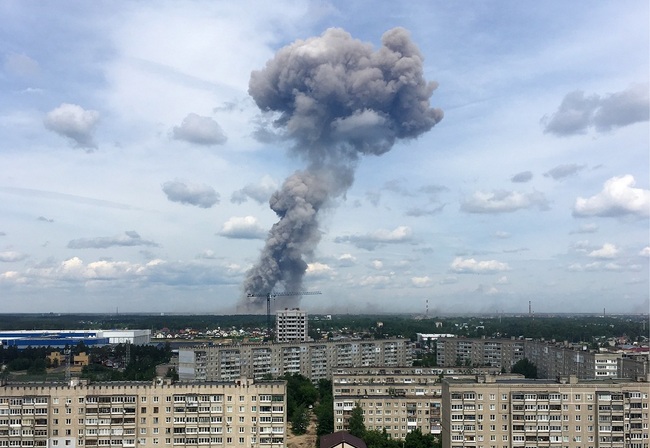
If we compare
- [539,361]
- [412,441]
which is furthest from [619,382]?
[539,361]

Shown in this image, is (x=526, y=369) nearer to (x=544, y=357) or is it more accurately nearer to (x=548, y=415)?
(x=544, y=357)

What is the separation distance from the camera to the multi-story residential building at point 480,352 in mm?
60812

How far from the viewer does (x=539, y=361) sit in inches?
2170

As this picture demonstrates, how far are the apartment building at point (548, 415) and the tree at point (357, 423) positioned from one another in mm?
6920

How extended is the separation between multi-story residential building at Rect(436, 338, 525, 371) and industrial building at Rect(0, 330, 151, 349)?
45.0 m

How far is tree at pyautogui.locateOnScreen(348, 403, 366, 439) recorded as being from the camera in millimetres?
30500

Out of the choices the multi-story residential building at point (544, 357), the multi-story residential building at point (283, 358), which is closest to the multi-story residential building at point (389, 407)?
the multi-story residential building at point (544, 357)

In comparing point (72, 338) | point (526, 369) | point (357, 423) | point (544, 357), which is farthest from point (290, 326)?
point (357, 423)

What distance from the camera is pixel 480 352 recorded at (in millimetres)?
63812

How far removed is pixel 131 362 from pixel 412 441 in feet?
130

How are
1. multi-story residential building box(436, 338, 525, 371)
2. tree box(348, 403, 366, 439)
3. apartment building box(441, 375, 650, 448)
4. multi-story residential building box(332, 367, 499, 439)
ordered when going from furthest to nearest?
multi-story residential building box(436, 338, 525, 371) → multi-story residential building box(332, 367, 499, 439) → tree box(348, 403, 366, 439) → apartment building box(441, 375, 650, 448)

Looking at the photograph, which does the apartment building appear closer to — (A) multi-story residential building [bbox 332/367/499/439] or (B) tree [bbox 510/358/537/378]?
(A) multi-story residential building [bbox 332/367/499/439]

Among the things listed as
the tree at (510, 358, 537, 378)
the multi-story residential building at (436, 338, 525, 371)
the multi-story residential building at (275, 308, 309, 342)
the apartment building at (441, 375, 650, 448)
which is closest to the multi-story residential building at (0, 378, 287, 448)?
the apartment building at (441, 375, 650, 448)

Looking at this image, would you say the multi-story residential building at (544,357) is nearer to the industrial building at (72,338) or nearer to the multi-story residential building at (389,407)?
the multi-story residential building at (389,407)
